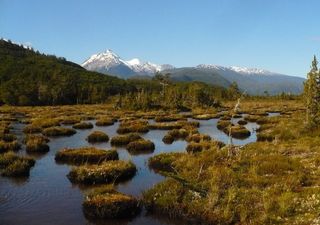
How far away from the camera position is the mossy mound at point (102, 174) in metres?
24.7

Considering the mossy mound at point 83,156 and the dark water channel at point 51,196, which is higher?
the mossy mound at point 83,156

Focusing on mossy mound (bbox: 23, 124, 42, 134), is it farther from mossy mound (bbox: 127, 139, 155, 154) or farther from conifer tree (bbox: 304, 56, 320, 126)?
conifer tree (bbox: 304, 56, 320, 126)

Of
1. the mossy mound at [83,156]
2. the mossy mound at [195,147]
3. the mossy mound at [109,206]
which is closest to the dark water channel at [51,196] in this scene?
the mossy mound at [109,206]

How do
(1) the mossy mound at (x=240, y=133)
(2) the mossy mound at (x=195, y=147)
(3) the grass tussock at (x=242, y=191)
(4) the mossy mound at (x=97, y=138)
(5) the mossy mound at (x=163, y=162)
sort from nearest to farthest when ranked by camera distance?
(3) the grass tussock at (x=242, y=191), (5) the mossy mound at (x=163, y=162), (2) the mossy mound at (x=195, y=147), (4) the mossy mound at (x=97, y=138), (1) the mossy mound at (x=240, y=133)

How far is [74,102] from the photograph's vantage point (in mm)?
146750

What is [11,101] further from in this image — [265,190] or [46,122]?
[265,190]

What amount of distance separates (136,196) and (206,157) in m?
7.82

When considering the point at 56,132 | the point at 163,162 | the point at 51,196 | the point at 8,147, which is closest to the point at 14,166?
the point at 51,196

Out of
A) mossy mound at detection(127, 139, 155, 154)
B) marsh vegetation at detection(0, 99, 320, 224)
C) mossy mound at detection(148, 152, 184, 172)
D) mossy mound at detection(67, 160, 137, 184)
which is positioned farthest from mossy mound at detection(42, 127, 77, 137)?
mossy mound at detection(67, 160, 137, 184)

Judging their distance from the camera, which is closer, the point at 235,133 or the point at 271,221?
the point at 271,221

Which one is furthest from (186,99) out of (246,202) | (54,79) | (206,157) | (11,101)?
(246,202)

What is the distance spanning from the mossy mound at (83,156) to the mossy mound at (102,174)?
3.92 meters

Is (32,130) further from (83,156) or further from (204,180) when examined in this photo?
(204,180)

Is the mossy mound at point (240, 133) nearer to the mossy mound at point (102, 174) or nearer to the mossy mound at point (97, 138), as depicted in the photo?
the mossy mound at point (97, 138)
